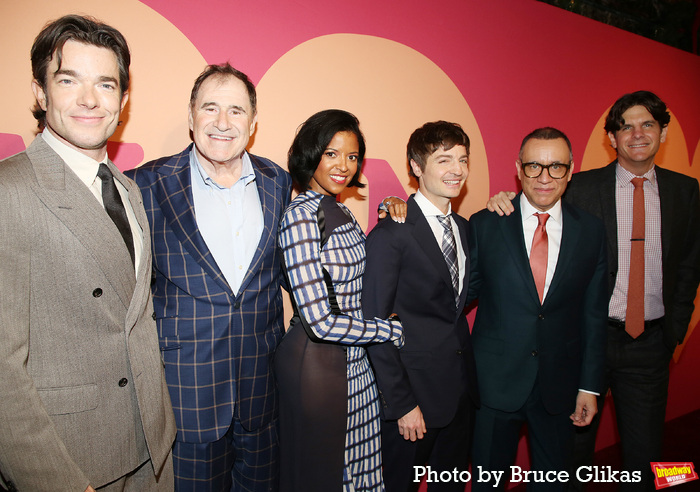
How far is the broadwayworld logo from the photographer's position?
2.76 m

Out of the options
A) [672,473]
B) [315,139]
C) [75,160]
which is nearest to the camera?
[75,160]

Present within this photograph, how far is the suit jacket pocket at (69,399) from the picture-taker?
3.99ft

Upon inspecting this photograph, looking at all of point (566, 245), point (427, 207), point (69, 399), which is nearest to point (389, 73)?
point (427, 207)

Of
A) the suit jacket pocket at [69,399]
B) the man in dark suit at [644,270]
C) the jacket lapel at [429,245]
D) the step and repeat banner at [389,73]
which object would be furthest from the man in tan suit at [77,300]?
the man in dark suit at [644,270]

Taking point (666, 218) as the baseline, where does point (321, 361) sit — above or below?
below

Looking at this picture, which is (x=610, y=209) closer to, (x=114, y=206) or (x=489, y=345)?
(x=489, y=345)

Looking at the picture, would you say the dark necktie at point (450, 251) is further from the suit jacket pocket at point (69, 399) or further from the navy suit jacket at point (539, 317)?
the suit jacket pocket at point (69, 399)

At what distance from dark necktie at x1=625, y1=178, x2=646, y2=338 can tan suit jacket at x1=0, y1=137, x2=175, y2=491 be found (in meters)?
2.67

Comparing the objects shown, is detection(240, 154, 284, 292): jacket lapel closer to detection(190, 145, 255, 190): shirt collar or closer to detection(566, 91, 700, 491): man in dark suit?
detection(190, 145, 255, 190): shirt collar

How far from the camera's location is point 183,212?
167 cm

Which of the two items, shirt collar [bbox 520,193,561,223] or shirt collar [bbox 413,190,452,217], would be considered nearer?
shirt collar [bbox 413,190,452,217]

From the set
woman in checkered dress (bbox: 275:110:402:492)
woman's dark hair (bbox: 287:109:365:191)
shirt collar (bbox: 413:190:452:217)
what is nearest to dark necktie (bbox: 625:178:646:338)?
shirt collar (bbox: 413:190:452:217)

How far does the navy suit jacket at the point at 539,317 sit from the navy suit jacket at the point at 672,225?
0.42m

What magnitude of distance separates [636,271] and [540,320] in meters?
0.95
